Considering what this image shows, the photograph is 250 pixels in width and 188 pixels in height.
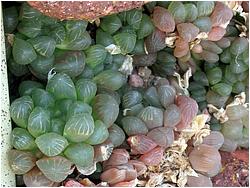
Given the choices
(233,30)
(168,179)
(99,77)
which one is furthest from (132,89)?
(233,30)

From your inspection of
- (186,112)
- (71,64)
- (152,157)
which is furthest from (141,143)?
(71,64)

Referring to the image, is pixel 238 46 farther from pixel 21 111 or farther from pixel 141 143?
pixel 21 111

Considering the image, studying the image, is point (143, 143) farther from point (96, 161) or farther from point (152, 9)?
point (152, 9)

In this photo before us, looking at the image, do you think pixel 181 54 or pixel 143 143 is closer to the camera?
pixel 143 143

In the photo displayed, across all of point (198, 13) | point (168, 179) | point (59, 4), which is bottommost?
point (168, 179)

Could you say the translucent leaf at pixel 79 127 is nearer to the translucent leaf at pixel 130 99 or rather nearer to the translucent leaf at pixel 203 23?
the translucent leaf at pixel 130 99

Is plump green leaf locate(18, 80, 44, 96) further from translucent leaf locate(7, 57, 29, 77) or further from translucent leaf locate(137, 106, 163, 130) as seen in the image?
translucent leaf locate(137, 106, 163, 130)
